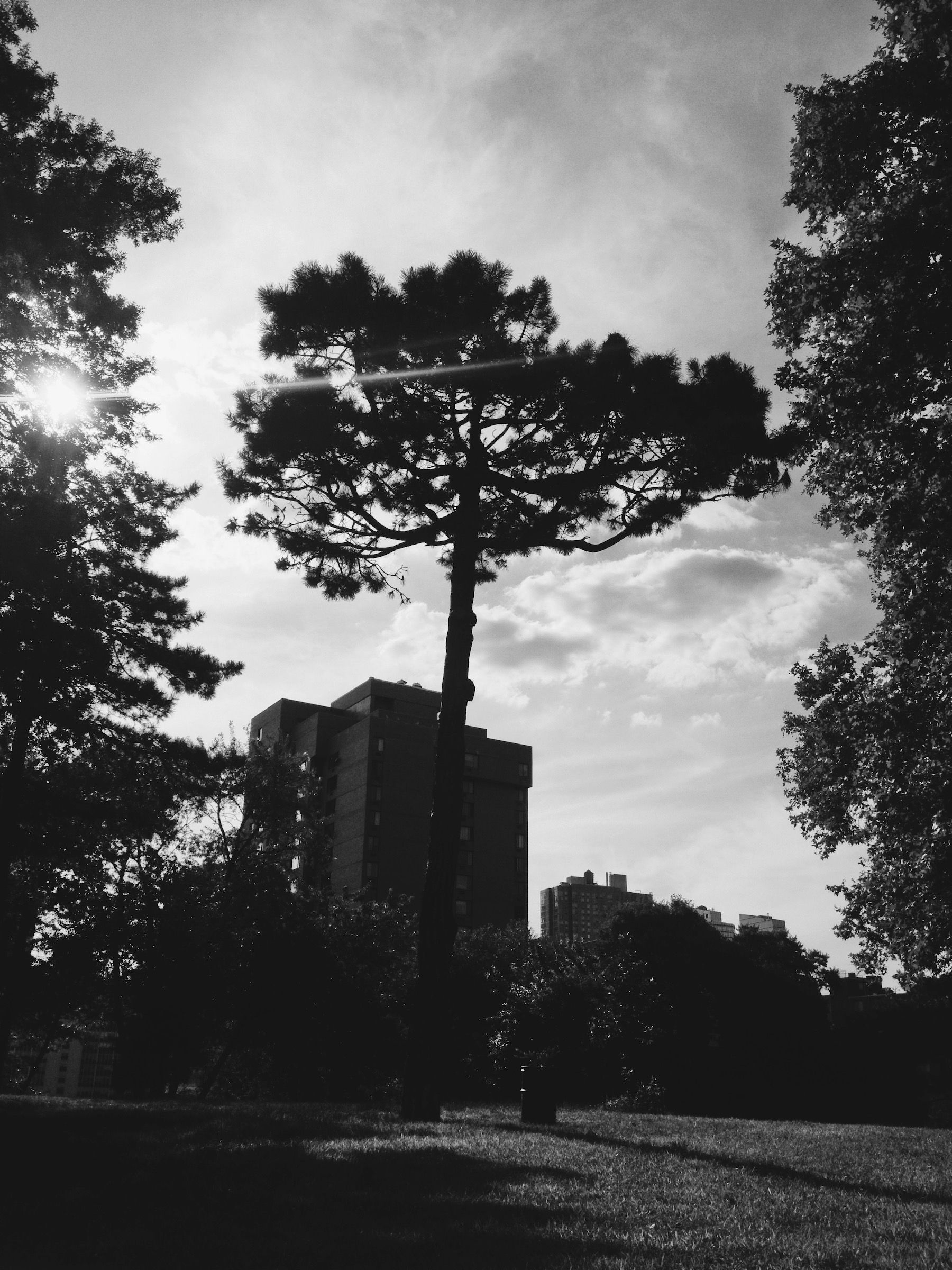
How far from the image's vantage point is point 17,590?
1426cm

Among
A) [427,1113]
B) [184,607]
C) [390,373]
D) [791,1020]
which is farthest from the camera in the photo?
[791,1020]

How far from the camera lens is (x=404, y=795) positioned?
91188mm

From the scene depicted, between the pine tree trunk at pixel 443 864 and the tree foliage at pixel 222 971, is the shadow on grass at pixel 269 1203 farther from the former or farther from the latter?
the tree foliage at pixel 222 971

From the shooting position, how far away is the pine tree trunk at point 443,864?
13031 millimetres

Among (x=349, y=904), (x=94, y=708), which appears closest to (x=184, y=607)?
(x=94, y=708)

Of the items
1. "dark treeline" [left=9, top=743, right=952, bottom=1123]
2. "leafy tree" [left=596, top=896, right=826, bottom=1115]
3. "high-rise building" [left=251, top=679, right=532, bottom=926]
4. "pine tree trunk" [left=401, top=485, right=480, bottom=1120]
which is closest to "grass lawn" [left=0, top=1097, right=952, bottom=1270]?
"pine tree trunk" [left=401, top=485, right=480, bottom=1120]

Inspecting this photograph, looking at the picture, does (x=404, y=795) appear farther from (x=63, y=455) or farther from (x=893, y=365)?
(x=893, y=365)

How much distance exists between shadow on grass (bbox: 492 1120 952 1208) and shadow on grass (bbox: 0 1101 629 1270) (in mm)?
1793

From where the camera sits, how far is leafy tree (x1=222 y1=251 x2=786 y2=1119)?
15.9 meters

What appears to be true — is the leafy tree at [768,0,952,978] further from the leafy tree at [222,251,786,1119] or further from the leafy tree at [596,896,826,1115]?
the leafy tree at [596,896,826,1115]

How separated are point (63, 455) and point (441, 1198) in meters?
13.2

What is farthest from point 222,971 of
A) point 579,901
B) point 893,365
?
point 579,901

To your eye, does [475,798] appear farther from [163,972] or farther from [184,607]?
[184,607]

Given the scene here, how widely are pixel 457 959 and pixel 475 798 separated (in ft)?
209
